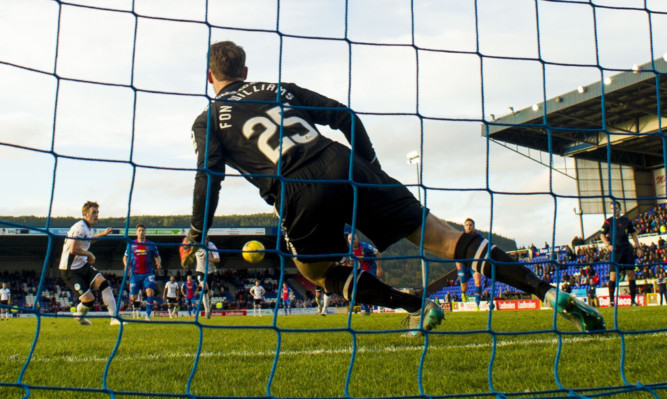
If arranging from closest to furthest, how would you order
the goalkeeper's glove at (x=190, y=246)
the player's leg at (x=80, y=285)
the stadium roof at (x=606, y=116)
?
the goalkeeper's glove at (x=190, y=246), the player's leg at (x=80, y=285), the stadium roof at (x=606, y=116)

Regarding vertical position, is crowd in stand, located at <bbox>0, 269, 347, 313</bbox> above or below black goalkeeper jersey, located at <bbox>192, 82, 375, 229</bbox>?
below

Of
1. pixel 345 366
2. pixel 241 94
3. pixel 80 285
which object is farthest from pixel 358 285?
pixel 80 285

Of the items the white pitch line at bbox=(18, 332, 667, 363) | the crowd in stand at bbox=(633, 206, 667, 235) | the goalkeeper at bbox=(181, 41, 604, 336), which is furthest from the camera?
the crowd in stand at bbox=(633, 206, 667, 235)

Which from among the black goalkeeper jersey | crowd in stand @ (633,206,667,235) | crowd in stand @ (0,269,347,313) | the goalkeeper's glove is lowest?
crowd in stand @ (0,269,347,313)

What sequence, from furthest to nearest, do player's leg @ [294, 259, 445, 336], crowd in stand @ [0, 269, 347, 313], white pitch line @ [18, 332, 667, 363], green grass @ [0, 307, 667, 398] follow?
1. crowd in stand @ [0, 269, 347, 313]
2. white pitch line @ [18, 332, 667, 363]
3. player's leg @ [294, 259, 445, 336]
4. green grass @ [0, 307, 667, 398]

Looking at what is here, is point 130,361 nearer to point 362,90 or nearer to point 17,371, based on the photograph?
point 17,371

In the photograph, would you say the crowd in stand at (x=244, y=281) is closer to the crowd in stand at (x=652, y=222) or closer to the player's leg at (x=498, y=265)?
the crowd in stand at (x=652, y=222)

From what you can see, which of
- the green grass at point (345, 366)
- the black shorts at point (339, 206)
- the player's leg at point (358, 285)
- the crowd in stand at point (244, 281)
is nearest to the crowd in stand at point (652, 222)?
the crowd in stand at point (244, 281)

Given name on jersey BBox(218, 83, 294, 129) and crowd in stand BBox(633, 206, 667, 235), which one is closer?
name on jersey BBox(218, 83, 294, 129)

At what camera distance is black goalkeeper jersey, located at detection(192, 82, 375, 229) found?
3.00 metres

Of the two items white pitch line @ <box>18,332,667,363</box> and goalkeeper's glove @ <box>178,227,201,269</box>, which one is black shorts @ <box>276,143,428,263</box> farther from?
white pitch line @ <box>18,332,667,363</box>

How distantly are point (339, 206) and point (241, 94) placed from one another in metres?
0.78

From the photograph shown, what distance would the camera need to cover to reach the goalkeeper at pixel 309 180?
9.75ft

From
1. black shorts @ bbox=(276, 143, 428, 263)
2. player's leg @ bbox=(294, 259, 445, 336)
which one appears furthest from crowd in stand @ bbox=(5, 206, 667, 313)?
black shorts @ bbox=(276, 143, 428, 263)
